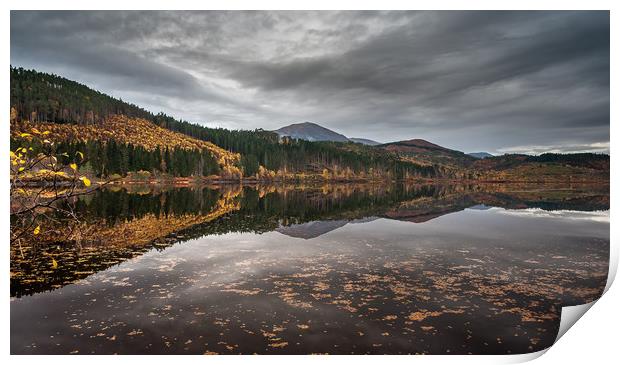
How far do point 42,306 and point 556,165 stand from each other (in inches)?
6113

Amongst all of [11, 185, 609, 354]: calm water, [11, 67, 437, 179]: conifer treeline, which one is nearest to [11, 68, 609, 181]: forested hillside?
[11, 67, 437, 179]: conifer treeline

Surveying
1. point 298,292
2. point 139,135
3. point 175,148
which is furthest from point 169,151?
point 298,292

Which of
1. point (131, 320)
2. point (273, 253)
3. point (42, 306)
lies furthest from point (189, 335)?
point (273, 253)

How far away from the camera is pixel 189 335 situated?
6.45m

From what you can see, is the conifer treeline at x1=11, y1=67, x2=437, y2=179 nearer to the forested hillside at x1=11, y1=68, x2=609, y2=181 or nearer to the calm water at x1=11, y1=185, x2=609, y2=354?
the forested hillside at x1=11, y1=68, x2=609, y2=181

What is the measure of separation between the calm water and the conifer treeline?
59125mm

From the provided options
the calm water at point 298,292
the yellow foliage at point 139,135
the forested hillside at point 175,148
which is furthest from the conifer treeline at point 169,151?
the calm water at point 298,292

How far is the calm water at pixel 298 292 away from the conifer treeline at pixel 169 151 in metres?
59.1

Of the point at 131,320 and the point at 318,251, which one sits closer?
the point at 131,320

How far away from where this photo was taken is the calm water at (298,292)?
6.32 m

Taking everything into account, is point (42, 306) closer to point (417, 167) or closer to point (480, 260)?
point (480, 260)

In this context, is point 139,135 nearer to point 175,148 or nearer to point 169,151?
point 169,151

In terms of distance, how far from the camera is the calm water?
20.7ft

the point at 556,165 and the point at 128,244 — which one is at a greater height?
the point at 556,165
